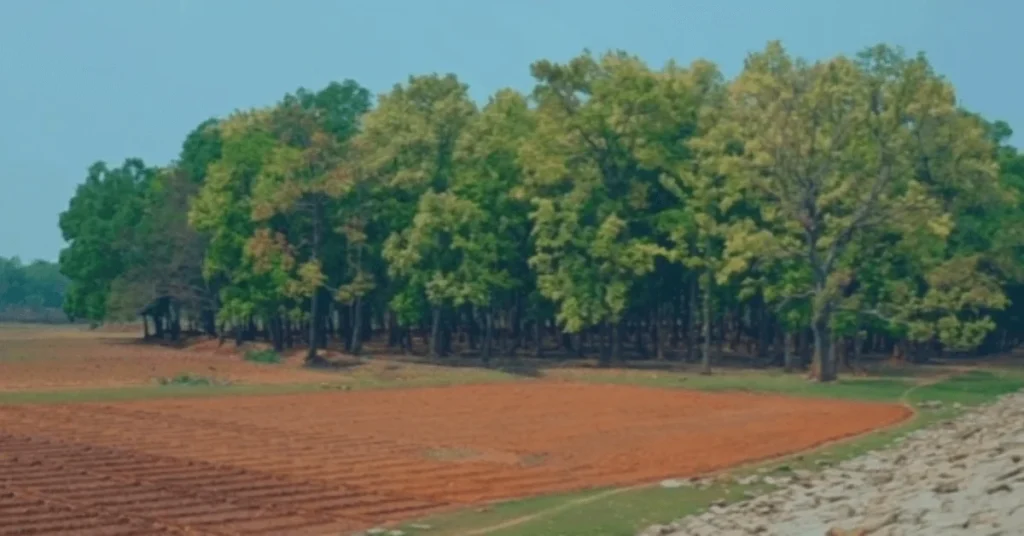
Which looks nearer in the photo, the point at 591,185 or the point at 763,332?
the point at 591,185

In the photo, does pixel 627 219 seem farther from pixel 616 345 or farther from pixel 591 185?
pixel 616 345

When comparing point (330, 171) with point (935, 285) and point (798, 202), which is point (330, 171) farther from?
point (935, 285)

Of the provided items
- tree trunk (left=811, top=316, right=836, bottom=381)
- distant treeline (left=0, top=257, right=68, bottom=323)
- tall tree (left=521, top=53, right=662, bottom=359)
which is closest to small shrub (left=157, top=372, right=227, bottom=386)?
tall tree (left=521, top=53, right=662, bottom=359)

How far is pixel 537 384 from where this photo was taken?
53.4 m

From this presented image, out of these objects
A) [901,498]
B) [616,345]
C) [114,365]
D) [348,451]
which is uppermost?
[616,345]

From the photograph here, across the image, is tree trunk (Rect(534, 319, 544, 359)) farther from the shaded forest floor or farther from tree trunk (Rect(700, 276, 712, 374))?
tree trunk (Rect(700, 276, 712, 374))

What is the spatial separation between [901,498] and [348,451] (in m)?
14.8

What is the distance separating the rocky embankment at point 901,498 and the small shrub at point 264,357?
42788mm

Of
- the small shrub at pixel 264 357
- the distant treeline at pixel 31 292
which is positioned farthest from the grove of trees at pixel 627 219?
the distant treeline at pixel 31 292

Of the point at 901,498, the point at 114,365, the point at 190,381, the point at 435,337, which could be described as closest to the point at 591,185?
the point at 435,337

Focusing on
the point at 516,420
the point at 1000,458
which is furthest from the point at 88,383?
the point at 1000,458

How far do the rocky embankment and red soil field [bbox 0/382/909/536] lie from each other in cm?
366

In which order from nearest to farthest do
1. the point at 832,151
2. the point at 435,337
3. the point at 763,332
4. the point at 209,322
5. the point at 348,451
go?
1. the point at 348,451
2. the point at 832,151
3. the point at 763,332
4. the point at 435,337
5. the point at 209,322

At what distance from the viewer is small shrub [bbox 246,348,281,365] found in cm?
6566
